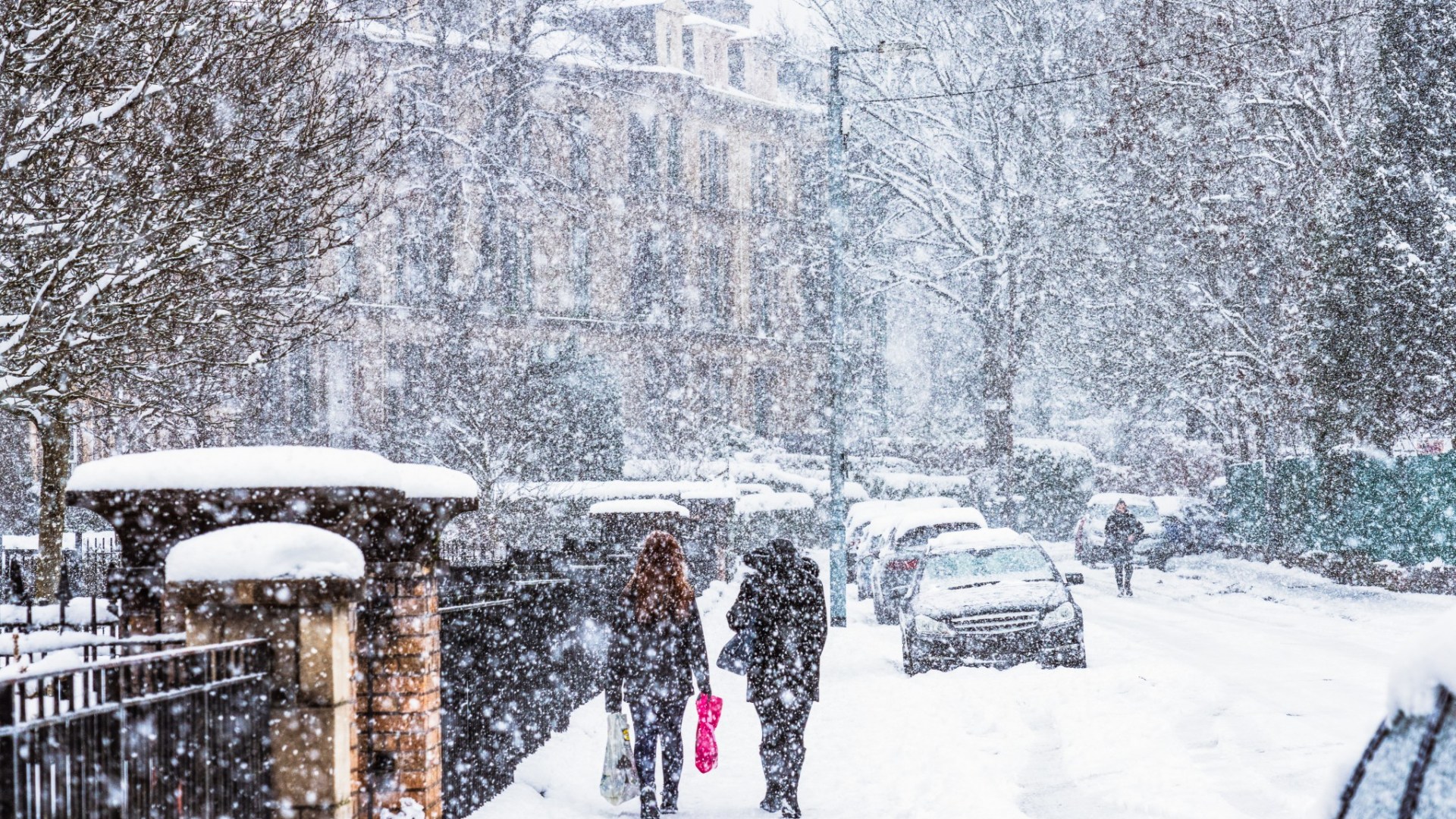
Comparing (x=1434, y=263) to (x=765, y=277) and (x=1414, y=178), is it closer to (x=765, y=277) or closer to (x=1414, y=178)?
(x=1414, y=178)

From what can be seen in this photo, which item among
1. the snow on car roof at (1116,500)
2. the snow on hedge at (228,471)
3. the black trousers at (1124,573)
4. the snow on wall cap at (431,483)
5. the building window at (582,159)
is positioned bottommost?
the black trousers at (1124,573)

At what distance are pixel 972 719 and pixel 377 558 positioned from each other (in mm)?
7473

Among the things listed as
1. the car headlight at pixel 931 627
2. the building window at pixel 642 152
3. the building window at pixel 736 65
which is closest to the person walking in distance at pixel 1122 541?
the car headlight at pixel 931 627

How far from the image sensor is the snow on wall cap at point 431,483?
21.7 feet

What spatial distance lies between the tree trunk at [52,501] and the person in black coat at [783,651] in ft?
31.4

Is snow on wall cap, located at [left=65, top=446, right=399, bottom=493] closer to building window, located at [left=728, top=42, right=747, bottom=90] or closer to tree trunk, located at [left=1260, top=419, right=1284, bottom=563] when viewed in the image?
tree trunk, located at [left=1260, top=419, right=1284, bottom=563]

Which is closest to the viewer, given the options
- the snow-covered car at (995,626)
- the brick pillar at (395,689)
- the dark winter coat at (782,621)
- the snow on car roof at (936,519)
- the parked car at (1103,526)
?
the brick pillar at (395,689)

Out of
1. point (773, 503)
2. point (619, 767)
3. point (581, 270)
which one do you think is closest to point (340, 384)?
point (581, 270)

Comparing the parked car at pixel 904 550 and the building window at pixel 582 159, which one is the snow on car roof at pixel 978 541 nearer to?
the parked car at pixel 904 550

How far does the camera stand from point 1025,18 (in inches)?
1553

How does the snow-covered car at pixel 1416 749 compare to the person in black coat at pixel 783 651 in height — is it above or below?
above

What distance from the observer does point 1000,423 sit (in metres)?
40.9

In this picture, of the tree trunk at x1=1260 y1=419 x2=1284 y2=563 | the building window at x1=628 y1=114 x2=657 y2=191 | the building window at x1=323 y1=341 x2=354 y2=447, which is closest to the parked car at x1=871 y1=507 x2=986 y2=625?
the tree trunk at x1=1260 y1=419 x2=1284 y2=563

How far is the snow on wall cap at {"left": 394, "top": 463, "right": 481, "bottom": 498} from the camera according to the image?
21.7 ft
